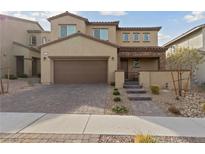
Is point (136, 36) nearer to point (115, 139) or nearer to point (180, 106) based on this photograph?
point (180, 106)

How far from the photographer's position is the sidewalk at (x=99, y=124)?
612 cm

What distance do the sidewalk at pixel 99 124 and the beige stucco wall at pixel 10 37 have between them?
18913 mm

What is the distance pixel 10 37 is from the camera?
26.2m

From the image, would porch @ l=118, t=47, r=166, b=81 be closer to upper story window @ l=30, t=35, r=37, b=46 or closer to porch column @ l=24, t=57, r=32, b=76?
porch column @ l=24, t=57, r=32, b=76

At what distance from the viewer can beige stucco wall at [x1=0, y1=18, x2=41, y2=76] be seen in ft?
81.0

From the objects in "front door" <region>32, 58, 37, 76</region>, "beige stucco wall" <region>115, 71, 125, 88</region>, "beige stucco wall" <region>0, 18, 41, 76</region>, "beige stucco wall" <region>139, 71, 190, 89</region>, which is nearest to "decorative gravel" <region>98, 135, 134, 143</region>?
"beige stucco wall" <region>139, 71, 190, 89</region>

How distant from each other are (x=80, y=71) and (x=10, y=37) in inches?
501

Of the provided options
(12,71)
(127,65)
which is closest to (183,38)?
(127,65)

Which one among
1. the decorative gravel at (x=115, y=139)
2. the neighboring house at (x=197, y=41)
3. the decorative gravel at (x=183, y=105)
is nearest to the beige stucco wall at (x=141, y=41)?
the neighboring house at (x=197, y=41)

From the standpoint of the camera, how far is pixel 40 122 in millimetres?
6992

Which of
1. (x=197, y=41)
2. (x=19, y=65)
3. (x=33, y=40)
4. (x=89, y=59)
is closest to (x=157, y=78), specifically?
(x=89, y=59)

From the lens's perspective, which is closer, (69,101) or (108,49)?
(69,101)
